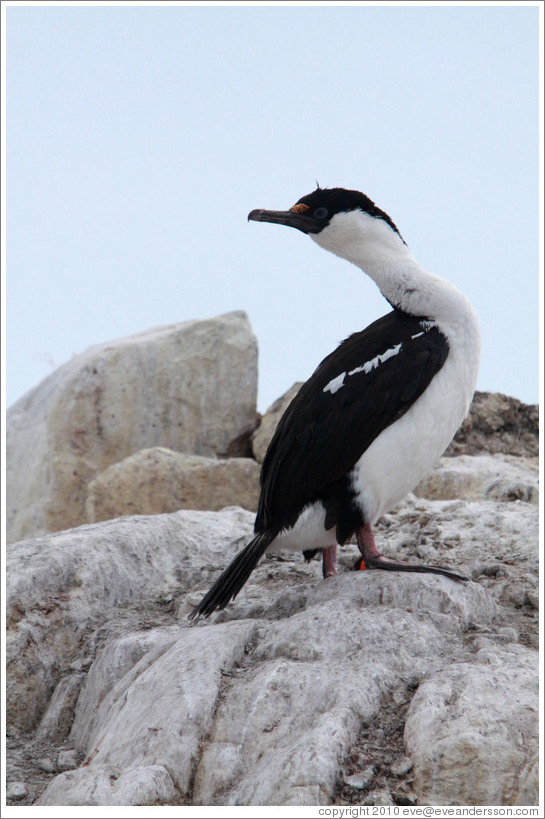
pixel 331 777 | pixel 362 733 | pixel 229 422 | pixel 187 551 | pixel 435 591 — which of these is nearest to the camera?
pixel 331 777

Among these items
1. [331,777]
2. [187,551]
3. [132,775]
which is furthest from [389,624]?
[187,551]

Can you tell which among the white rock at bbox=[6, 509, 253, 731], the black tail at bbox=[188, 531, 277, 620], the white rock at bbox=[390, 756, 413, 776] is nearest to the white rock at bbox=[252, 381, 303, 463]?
the white rock at bbox=[6, 509, 253, 731]

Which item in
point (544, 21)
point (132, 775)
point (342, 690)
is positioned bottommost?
point (132, 775)

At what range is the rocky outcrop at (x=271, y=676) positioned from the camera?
3.10 metres

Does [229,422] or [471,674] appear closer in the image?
[471,674]

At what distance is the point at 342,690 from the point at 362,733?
17 centimetres

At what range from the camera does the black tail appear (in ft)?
13.7

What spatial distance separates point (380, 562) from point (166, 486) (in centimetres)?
468

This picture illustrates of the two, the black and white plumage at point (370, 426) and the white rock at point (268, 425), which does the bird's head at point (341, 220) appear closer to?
the black and white plumage at point (370, 426)

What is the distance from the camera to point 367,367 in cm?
434

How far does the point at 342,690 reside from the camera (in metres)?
3.39

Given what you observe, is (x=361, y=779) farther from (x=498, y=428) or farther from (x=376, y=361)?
(x=498, y=428)

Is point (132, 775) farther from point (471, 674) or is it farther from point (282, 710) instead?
point (471, 674)

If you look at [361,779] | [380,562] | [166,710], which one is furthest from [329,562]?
[361,779]
